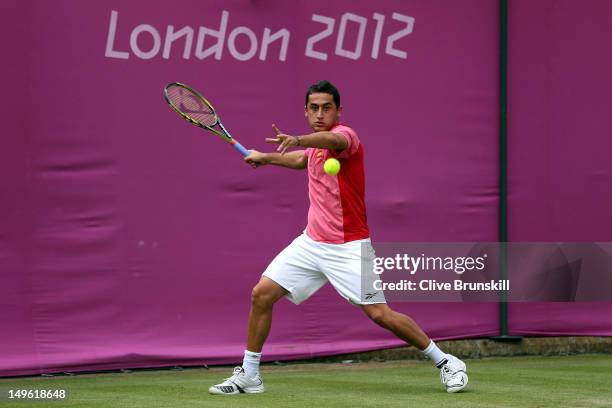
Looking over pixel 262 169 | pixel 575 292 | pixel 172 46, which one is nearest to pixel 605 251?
pixel 575 292

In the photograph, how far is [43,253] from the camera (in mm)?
8602

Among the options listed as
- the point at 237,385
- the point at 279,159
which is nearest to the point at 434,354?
the point at 237,385

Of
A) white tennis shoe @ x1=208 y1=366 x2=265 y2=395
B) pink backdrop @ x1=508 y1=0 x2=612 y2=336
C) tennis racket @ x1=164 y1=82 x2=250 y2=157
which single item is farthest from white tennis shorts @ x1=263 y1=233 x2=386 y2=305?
pink backdrop @ x1=508 y1=0 x2=612 y2=336

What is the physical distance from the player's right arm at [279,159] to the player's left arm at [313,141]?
1.00ft

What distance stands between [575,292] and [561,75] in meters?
1.72

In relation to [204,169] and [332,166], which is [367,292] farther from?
[204,169]

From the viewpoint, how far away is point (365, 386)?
7.97m

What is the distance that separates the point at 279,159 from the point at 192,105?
767 millimetres

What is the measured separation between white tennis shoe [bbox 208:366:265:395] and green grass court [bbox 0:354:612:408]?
0.11 meters

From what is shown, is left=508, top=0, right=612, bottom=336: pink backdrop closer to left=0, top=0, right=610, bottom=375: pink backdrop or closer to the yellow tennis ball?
left=0, top=0, right=610, bottom=375: pink backdrop

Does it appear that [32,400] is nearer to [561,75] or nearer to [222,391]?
[222,391]

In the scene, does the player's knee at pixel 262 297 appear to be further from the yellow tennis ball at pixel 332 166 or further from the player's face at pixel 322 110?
the player's face at pixel 322 110

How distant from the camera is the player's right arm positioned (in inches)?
282

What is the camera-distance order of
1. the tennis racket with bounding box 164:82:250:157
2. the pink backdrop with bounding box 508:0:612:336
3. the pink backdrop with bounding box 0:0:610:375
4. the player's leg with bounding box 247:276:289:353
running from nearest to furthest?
the player's leg with bounding box 247:276:289:353
the tennis racket with bounding box 164:82:250:157
the pink backdrop with bounding box 0:0:610:375
the pink backdrop with bounding box 508:0:612:336
